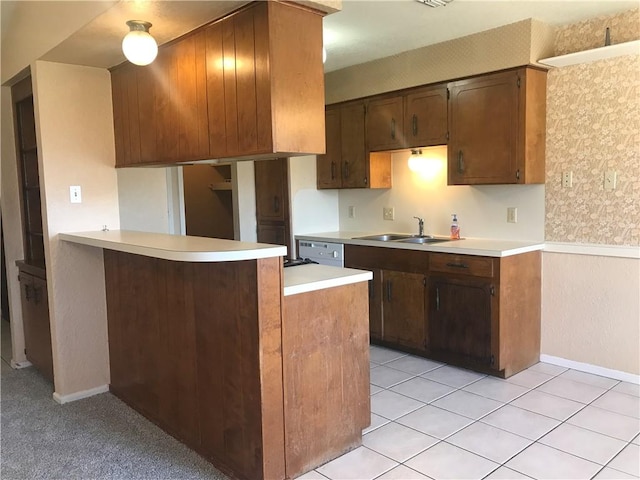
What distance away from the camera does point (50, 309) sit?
3182mm

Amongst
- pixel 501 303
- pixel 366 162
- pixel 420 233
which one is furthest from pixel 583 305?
pixel 366 162

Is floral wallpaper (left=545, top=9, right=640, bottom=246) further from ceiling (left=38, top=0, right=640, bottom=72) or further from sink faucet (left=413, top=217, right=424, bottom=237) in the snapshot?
sink faucet (left=413, top=217, right=424, bottom=237)

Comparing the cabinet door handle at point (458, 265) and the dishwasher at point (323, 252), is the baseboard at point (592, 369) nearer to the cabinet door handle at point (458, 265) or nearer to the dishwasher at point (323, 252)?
the cabinet door handle at point (458, 265)

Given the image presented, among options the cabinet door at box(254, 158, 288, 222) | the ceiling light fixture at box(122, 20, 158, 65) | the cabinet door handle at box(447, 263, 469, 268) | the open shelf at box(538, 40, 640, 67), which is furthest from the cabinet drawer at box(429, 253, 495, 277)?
the ceiling light fixture at box(122, 20, 158, 65)

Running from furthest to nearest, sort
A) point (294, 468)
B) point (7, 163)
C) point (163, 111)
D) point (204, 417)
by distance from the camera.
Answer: point (7, 163) < point (163, 111) < point (204, 417) < point (294, 468)

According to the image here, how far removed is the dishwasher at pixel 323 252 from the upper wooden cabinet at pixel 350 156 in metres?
0.61

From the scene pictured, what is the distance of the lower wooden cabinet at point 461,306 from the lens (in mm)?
3420

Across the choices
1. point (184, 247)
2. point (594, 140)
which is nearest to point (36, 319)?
point (184, 247)

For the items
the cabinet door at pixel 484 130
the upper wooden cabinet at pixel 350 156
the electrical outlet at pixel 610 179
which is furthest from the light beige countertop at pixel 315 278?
the upper wooden cabinet at pixel 350 156

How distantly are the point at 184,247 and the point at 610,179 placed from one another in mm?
2751

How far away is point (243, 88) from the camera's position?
2.34 meters

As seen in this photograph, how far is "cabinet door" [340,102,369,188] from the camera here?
178 inches

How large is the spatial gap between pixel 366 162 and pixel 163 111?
2.09 meters

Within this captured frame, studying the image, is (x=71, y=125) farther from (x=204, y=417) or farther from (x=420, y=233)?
(x=420, y=233)
